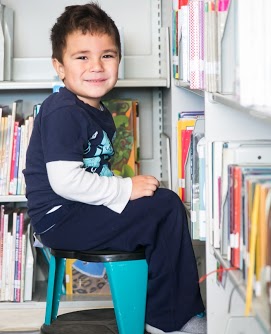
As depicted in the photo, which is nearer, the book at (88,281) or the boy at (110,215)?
the boy at (110,215)

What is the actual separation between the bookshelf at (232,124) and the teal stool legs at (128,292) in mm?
192

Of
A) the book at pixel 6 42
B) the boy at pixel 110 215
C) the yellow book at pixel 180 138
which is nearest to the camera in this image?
the boy at pixel 110 215

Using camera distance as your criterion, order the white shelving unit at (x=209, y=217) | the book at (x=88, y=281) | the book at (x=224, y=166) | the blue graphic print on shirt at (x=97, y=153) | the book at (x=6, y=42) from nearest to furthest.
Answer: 1. the book at (x=224, y=166)
2. the white shelving unit at (x=209, y=217)
3. the blue graphic print on shirt at (x=97, y=153)
4. the book at (x=6, y=42)
5. the book at (x=88, y=281)

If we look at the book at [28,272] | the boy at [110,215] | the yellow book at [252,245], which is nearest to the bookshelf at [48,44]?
the book at [28,272]

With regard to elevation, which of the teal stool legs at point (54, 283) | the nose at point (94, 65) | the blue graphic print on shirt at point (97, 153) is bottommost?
the teal stool legs at point (54, 283)

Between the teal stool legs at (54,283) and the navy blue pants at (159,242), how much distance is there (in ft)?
0.73

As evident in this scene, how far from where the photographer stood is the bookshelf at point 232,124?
4.24 ft

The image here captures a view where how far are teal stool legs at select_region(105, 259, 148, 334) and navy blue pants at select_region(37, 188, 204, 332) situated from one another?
29mm

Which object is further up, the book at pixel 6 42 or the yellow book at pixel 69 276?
the book at pixel 6 42

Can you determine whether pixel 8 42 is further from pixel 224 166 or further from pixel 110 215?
pixel 224 166

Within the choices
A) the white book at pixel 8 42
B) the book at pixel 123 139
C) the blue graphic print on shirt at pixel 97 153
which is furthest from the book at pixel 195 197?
the white book at pixel 8 42

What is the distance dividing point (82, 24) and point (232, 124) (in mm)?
562

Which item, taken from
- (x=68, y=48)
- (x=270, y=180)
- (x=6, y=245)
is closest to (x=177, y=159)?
(x=68, y=48)

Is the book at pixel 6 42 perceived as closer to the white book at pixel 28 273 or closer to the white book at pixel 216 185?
the white book at pixel 28 273
